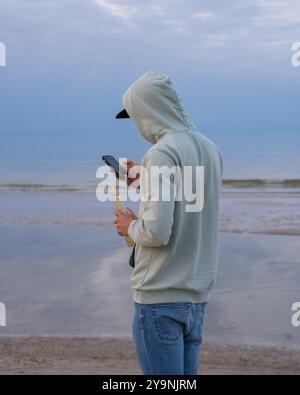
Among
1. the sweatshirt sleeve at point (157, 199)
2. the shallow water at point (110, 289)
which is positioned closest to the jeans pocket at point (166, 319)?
the sweatshirt sleeve at point (157, 199)

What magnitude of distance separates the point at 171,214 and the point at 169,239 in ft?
0.45

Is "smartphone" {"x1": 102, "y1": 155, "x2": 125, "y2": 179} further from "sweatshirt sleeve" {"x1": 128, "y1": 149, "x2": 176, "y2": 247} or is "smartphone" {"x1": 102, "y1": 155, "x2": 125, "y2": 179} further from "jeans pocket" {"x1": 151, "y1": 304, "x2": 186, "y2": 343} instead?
"jeans pocket" {"x1": 151, "y1": 304, "x2": 186, "y2": 343}

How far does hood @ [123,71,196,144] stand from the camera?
9.56ft

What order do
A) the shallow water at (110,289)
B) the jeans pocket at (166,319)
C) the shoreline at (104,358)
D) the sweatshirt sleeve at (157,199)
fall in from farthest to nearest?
the shallow water at (110,289)
the shoreline at (104,358)
the jeans pocket at (166,319)
the sweatshirt sleeve at (157,199)

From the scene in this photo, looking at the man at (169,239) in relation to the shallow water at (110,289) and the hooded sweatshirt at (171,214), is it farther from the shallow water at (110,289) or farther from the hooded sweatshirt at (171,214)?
the shallow water at (110,289)

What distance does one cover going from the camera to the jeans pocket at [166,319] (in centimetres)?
284

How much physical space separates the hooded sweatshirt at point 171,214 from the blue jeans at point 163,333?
1.5 inches

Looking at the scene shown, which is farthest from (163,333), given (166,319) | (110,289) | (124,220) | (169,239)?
(110,289)

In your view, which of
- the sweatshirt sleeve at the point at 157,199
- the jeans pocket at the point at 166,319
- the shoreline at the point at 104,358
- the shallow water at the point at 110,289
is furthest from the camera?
the shallow water at the point at 110,289

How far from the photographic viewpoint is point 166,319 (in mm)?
2850

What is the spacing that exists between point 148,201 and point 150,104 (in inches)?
17.9

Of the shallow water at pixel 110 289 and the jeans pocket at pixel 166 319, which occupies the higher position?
the jeans pocket at pixel 166 319

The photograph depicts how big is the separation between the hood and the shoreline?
10.7 ft

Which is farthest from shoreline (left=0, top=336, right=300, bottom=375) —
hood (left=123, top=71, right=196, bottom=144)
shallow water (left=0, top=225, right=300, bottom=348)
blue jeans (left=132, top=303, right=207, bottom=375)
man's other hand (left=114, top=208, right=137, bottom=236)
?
hood (left=123, top=71, right=196, bottom=144)
